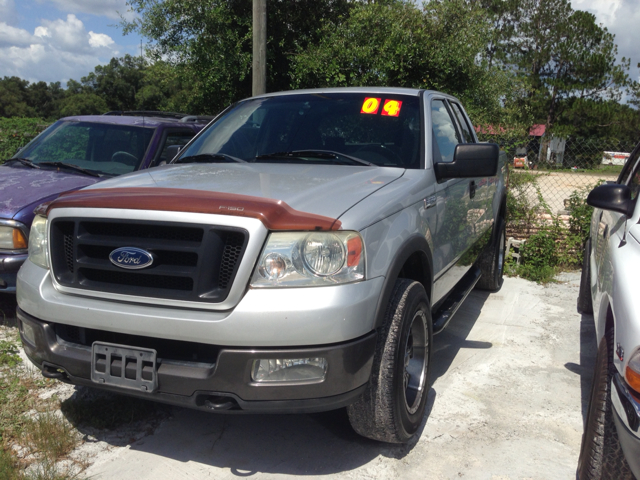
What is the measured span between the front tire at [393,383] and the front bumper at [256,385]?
133mm

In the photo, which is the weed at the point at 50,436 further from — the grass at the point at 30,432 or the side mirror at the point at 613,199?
the side mirror at the point at 613,199

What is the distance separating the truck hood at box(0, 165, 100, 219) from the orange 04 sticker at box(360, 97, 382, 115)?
2238mm

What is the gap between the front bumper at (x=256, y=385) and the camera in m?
2.30

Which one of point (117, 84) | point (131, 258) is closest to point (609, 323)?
point (131, 258)

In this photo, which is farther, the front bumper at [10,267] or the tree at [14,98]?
the tree at [14,98]

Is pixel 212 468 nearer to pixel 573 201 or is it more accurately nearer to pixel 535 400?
pixel 535 400

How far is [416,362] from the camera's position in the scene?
10.4 ft

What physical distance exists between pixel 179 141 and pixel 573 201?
5.01 metres

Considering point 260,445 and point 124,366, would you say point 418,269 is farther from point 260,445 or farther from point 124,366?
point 124,366

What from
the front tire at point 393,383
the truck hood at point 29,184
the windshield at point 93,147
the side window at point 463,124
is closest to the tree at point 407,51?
the side window at point 463,124

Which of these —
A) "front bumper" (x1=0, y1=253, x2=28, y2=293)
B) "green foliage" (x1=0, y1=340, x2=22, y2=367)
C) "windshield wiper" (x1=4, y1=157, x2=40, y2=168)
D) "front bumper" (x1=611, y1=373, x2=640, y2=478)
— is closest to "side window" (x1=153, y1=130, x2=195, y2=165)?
"windshield wiper" (x1=4, y1=157, x2=40, y2=168)

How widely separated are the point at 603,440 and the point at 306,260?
4.65 ft

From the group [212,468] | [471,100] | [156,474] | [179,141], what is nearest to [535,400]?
[212,468]

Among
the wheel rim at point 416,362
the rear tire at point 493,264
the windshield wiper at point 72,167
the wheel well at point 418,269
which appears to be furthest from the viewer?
the rear tire at point 493,264
